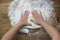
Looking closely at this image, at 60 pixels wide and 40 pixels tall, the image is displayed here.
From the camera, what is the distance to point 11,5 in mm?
1605

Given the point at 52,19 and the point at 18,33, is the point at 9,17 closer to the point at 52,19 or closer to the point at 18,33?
the point at 18,33

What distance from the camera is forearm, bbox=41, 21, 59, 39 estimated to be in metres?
1.39

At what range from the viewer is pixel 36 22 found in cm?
149

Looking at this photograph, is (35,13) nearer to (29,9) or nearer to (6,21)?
(29,9)

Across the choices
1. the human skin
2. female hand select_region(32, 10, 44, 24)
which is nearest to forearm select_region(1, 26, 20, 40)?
the human skin

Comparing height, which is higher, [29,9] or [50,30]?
[29,9]

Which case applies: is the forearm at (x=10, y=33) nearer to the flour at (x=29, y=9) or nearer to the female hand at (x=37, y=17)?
the flour at (x=29, y=9)

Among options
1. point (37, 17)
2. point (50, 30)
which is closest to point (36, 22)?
point (37, 17)

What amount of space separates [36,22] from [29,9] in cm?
13

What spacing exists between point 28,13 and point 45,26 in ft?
0.61

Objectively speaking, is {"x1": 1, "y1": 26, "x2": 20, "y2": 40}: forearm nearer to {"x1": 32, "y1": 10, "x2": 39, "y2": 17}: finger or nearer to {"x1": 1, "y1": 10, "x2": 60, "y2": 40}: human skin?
{"x1": 1, "y1": 10, "x2": 60, "y2": 40}: human skin

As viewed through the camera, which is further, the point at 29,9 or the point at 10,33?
the point at 29,9

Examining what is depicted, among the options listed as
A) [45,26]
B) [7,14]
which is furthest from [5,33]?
[45,26]

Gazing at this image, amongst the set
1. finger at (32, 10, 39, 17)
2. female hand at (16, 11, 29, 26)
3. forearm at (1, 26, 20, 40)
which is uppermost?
finger at (32, 10, 39, 17)
